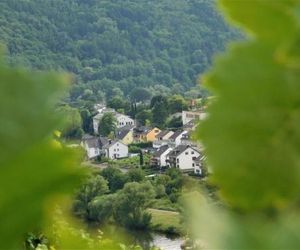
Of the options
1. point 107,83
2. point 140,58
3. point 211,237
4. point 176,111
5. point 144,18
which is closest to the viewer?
point 211,237

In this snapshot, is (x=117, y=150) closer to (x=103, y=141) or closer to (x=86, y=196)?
(x=103, y=141)

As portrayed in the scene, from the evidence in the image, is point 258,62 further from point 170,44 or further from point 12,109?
point 170,44

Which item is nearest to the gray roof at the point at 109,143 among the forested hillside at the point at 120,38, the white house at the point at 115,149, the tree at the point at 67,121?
the white house at the point at 115,149

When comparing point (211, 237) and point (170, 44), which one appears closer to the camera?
point (211, 237)

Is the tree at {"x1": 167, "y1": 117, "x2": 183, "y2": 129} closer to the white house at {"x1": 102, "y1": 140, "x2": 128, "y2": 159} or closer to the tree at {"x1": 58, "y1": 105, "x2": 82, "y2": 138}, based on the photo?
the white house at {"x1": 102, "y1": 140, "x2": 128, "y2": 159}

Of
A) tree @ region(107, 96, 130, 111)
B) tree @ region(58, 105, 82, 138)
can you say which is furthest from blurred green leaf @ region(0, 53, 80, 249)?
tree @ region(107, 96, 130, 111)

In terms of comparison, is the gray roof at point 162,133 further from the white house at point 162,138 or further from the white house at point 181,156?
the white house at point 181,156

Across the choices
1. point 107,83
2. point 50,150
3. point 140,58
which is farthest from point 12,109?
point 140,58
